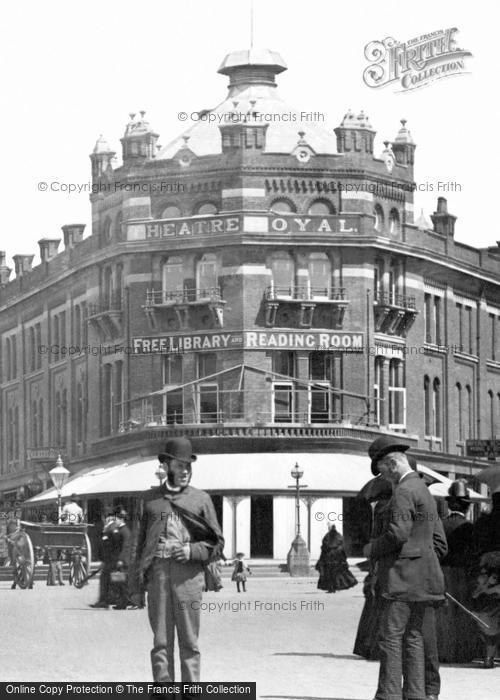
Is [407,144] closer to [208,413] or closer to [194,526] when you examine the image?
[208,413]

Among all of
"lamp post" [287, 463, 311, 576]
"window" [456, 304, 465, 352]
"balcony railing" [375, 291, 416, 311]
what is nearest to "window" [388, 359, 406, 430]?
"balcony railing" [375, 291, 416, 311]

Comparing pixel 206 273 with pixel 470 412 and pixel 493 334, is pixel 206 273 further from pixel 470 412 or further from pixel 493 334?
pixel 493 334

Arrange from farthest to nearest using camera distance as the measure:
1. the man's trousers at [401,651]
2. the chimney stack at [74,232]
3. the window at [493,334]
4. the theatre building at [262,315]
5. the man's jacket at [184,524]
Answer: the window at [493,334] < the chimney stack at [74,232] < the theatre building at [262,315] < the man's trousers at [401,651] < the man's jacket at [184,524]

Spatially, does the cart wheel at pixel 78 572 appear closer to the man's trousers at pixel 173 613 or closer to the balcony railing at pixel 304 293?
the balcony railing at pixel 304 293

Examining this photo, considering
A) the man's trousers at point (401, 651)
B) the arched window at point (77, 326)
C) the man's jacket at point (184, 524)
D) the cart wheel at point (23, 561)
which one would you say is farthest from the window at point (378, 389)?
the man's jacket at point (184, 524)

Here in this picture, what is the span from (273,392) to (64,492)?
8.21 metres

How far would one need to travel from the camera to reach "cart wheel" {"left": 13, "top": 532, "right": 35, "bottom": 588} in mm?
39562

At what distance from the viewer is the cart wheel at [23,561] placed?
130ft

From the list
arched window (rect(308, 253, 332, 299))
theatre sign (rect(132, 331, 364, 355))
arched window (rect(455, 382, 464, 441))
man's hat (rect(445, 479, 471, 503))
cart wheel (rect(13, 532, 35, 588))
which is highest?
arched window (rect(308, 253, 332, 299))

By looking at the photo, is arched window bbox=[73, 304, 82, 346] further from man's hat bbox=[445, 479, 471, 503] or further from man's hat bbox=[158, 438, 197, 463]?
man's hat bbox=[158, 438, 197, 463]

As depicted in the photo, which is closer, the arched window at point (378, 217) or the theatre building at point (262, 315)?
the theatre building at point (262, 315)

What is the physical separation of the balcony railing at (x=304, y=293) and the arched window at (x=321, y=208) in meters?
2.62

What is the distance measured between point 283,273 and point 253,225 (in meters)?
1.96

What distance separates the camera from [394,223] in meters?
67.9
